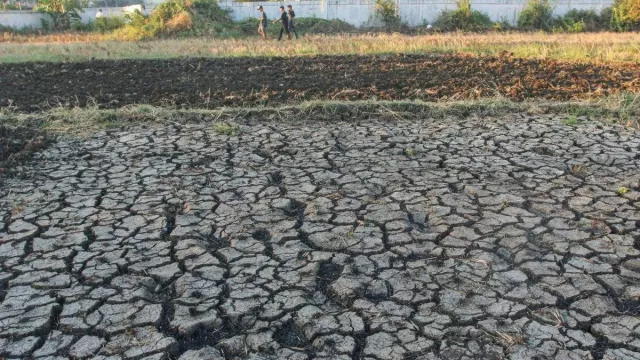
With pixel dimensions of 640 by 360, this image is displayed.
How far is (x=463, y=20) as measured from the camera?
2581 cm

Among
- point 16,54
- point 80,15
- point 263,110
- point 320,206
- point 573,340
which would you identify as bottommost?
point 573,340

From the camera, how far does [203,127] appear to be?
778 cm

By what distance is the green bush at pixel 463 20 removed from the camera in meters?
25.6

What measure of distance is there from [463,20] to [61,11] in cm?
1969

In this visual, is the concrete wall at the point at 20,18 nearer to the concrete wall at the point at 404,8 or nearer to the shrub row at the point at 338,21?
the shrub row at the point at 338,21

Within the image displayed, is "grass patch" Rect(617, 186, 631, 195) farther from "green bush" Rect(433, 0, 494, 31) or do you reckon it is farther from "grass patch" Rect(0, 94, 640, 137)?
"green bush" Rect(433, 0, 494, 31)

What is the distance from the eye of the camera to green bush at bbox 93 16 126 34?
27.0 m

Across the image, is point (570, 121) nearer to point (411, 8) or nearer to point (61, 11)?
point (411, 8)

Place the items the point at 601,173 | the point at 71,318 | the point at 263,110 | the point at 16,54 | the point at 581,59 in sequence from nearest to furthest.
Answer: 1. the point at 71,318
2. the point at 601,173
3. the point at 263,110
4. the point at 581,59
5. the point at 16,54

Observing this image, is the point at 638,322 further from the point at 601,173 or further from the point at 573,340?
the point at 601,173

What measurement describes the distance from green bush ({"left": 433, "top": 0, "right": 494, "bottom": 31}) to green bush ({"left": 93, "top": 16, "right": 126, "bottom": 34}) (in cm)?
1439

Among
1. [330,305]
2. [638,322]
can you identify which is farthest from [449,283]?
[638,322]

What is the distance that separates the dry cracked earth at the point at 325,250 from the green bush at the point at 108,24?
2199 cm

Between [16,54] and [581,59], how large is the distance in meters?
14.7
